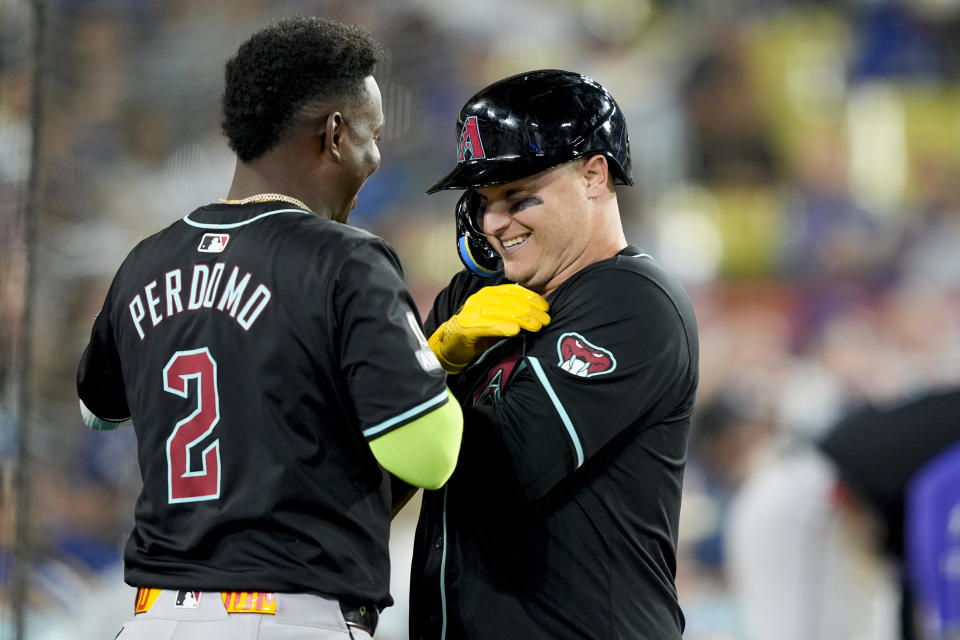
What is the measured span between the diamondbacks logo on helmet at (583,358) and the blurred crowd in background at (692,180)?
3550mm

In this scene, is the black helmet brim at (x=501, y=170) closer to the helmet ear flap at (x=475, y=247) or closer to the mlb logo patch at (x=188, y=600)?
the helmet ear flap at (x=475, y=247)

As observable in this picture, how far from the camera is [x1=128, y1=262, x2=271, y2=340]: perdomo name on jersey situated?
5.77 ft

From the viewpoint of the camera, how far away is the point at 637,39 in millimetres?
6223

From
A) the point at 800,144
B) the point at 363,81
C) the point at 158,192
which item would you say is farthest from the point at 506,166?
the point at 800,144

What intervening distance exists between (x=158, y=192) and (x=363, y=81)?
3940 mm

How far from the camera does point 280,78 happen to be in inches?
73.8

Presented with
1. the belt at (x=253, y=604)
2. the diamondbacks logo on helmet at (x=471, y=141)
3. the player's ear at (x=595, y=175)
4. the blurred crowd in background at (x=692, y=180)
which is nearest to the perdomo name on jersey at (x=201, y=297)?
the belt at (x=253, y=604)

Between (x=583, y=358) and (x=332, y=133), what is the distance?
1.78ft

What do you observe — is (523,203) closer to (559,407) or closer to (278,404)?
(559,407)

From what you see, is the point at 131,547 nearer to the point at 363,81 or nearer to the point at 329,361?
the point at 329,361

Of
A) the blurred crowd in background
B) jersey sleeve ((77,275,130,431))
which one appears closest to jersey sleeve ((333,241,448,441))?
jersey sleeve ((77,275,130,431))

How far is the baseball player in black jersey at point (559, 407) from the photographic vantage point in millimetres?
1919

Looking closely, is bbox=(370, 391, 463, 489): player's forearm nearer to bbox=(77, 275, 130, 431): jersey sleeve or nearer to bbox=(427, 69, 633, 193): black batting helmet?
bbox=(427, 69, 633, 193): black batting helmet

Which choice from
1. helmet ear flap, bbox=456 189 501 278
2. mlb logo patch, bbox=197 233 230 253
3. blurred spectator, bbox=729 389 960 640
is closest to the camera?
blurred spectator, bbox=729 389 960 640
